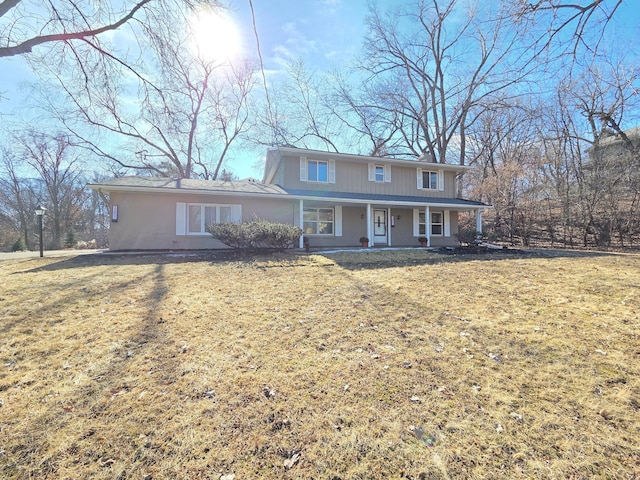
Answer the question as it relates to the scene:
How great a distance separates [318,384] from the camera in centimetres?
262

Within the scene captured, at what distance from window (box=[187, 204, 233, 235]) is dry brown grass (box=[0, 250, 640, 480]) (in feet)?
23.1

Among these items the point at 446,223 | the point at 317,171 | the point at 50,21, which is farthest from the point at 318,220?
the point at 50,21

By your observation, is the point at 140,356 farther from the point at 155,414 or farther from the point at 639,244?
the point at 639,244

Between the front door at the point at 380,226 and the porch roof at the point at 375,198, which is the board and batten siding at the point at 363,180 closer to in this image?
the porch roof at the point at 375,198

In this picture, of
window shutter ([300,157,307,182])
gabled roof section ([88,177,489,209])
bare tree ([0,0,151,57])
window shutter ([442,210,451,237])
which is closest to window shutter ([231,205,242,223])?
gabled roof section ([88,177,489,209])

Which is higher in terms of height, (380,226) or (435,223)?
(435,223)

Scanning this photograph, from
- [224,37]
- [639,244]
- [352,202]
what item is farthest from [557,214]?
[224,37]

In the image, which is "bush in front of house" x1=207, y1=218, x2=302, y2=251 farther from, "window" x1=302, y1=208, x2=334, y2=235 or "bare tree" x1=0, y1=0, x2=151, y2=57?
"bare tree" x1=0, y1=0, x2=151, y2=57

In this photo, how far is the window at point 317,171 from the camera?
47.3ft

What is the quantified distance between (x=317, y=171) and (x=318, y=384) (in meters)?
12.9

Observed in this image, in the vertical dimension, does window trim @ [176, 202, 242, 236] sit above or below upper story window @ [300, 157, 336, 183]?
below

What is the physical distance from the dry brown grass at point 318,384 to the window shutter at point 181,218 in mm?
6705

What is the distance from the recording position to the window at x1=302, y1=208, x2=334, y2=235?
1421cm

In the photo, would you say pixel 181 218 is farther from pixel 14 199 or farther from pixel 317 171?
pixel 14 199
